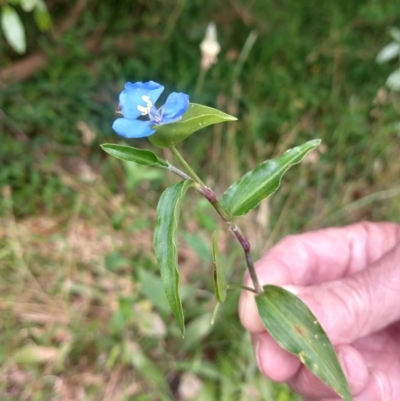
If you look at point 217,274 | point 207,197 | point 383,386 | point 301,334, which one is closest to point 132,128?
point 207,197

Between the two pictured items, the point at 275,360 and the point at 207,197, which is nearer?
the point at 207,197

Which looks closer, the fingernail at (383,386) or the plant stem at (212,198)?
the plant stem at (212,198)

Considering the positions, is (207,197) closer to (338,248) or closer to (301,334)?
(301,334)

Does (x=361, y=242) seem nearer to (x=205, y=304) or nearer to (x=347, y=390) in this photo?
(x=205, y=304)

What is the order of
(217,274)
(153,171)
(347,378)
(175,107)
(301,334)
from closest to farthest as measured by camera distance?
(175,107) < (217,274) < (301,334) < (347,378) < (153,171)

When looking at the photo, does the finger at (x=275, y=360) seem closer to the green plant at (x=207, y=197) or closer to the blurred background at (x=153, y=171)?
the green plant at (x=207, y=197)

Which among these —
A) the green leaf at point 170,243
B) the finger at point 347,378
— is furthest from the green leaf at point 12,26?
the finger at point 347,378
